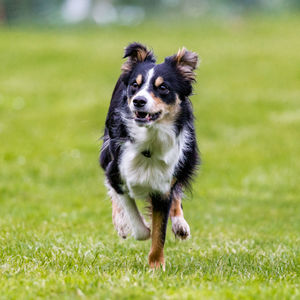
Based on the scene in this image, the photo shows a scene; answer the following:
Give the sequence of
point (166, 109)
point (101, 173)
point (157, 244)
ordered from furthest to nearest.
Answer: point (101, 173)
point (157, 244)
point (166, 109)

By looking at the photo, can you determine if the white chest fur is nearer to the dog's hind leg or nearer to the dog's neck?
the dog's neck

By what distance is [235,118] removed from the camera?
1883 cm

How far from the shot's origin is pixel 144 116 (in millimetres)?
5602

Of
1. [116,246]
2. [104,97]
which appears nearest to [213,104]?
[104,97]

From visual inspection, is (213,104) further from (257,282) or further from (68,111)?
(257,282)

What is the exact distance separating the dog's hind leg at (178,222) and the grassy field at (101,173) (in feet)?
0.80

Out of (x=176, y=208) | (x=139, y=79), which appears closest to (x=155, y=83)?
(x=139, y=79)

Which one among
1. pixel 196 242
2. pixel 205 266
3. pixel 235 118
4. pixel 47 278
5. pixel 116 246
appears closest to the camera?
pixel 47 278

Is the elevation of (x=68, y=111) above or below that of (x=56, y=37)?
above

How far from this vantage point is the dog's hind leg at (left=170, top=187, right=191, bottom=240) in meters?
6.68

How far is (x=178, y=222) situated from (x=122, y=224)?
641 mm

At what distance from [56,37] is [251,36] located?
9956 mm

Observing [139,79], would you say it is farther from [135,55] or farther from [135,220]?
[135,220]

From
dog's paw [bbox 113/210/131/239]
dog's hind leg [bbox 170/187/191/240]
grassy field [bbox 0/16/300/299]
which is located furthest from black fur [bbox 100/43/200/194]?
grassy field [bbox 0/16/300/299]
